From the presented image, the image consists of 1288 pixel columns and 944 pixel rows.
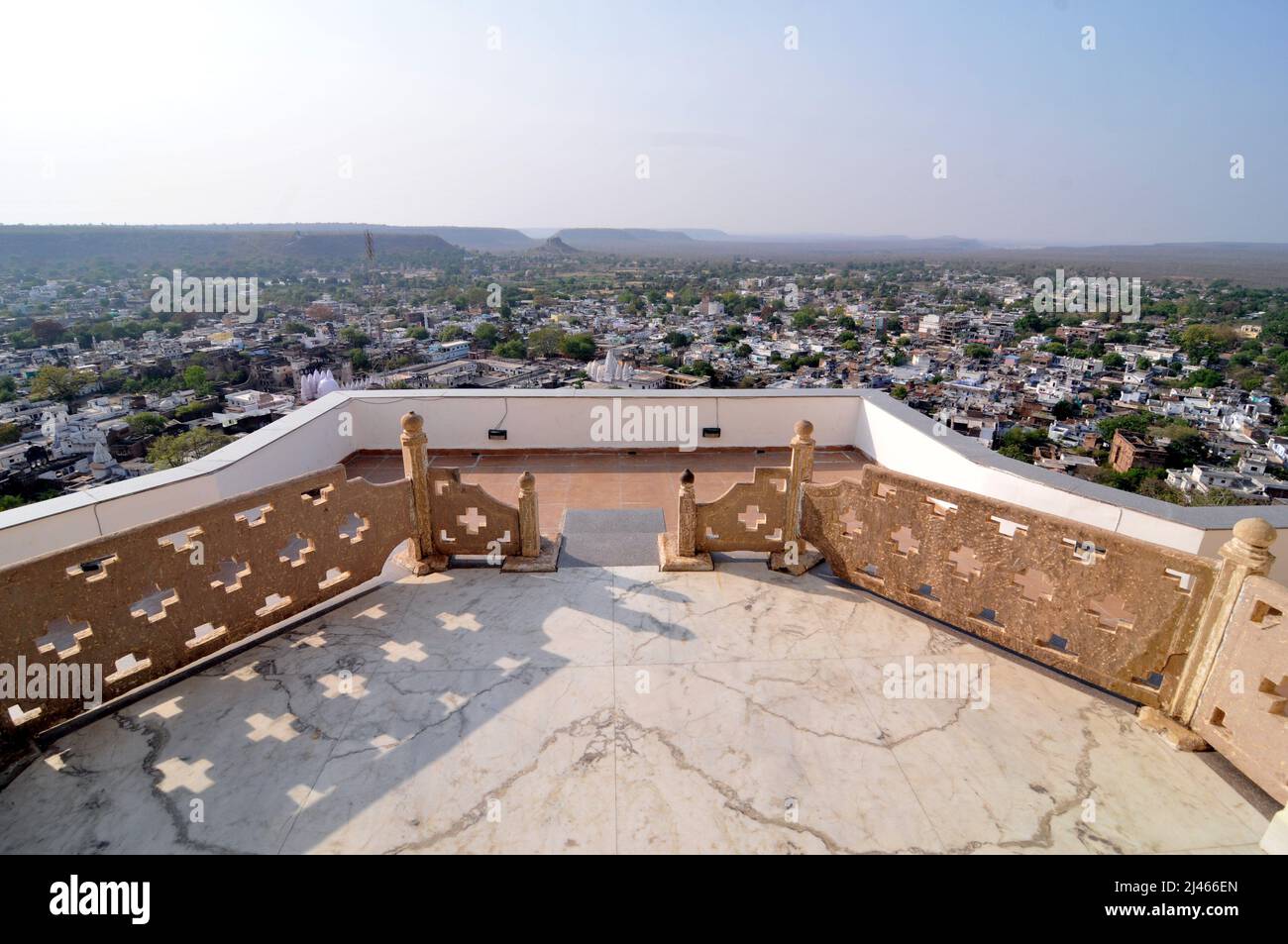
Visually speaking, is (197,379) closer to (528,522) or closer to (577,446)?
(577,446)

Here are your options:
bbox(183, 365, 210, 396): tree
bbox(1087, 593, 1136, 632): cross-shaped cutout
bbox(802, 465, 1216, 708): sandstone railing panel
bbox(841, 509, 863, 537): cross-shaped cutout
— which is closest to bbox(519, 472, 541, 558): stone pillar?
bbox(802, 465, 1216, 708): sandstone railing panel

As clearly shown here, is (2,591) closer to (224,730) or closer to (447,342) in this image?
(224,730)

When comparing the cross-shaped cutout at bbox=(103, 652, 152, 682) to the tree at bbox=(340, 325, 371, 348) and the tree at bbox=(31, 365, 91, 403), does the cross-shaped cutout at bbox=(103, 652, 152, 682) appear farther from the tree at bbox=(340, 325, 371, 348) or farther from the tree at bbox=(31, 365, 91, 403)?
the tree at bbox=(340, 325, 371, 348)

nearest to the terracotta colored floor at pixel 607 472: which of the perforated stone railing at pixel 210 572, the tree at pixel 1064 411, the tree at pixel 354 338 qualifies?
the perforated stone railing at pixel 210 572

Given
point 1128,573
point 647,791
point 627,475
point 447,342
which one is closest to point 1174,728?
point 1128,573

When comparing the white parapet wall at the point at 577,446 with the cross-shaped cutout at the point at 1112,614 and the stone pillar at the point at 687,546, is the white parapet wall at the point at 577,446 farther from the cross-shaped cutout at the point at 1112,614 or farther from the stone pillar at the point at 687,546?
the stone pillar at the point at 687,546

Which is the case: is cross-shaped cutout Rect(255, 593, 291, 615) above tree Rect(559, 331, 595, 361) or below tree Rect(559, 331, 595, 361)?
below
